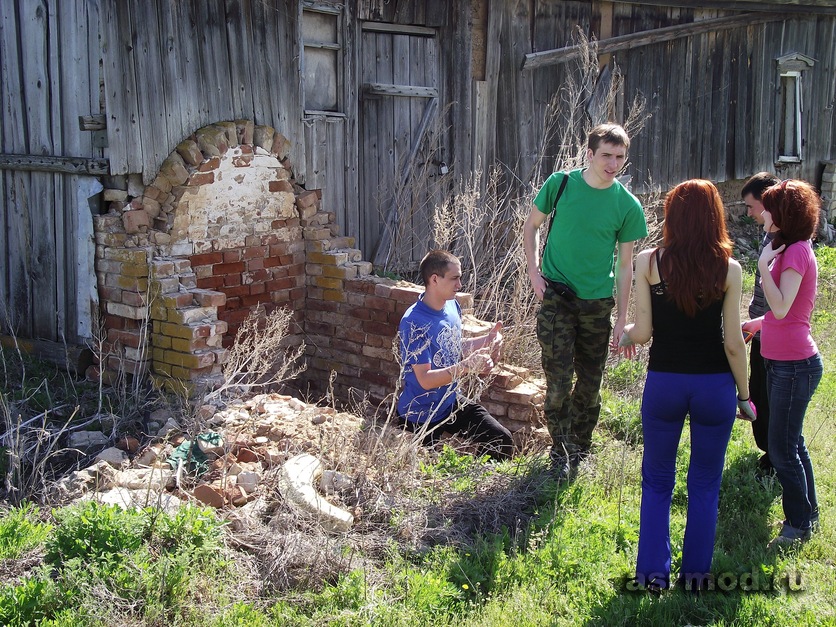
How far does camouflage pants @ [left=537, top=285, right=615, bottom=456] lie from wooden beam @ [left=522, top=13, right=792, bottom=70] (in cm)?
512

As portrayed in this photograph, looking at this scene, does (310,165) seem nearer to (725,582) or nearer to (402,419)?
(402,419)

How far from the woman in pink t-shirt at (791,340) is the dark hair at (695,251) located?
0.64 meters

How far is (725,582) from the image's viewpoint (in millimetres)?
3748

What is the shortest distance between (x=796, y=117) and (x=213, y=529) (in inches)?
502

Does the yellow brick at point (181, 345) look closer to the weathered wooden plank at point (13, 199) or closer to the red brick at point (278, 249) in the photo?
the weathered wooden plank at point (13, 199)

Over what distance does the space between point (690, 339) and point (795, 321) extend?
35.0 inches

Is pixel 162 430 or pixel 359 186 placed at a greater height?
pixel 359 186

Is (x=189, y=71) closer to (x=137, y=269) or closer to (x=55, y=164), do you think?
(x=55, y=164)

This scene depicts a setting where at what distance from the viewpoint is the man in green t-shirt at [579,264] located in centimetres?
457

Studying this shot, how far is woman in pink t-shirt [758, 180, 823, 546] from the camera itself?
4004 millimetres


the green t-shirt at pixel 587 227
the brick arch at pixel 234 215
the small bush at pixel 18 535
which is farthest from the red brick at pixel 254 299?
the small bush at pixel 18 535

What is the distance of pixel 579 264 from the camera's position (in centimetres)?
461

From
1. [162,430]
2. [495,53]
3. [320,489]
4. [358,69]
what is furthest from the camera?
[495,53]

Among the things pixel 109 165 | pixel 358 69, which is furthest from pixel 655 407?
pixel 358 69
